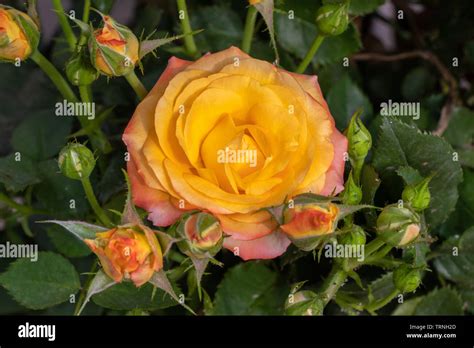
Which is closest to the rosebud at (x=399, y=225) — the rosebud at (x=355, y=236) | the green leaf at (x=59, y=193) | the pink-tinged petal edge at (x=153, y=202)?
the rosebud at (x=355, y=236)

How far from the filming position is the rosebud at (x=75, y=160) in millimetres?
467

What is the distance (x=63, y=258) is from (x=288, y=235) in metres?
0.20

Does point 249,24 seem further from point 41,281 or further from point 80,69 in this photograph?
point 41,281

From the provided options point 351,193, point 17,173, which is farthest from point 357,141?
point 17,173

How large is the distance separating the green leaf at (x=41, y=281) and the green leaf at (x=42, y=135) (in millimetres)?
92

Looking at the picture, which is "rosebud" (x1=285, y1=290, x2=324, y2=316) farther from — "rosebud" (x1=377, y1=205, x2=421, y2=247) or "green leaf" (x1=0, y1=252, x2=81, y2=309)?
"green leaf" (x1=0, y1=252, x2=81, y2=309)

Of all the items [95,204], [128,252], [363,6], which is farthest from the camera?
[363,6]

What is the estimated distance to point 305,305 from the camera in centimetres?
47

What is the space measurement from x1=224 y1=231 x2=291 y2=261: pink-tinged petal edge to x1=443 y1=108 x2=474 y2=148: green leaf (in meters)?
0.25

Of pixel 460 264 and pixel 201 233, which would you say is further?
pixel 460 264

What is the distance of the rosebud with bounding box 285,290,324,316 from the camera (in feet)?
1.53

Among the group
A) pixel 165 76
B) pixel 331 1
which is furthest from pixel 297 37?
pixel 165 76

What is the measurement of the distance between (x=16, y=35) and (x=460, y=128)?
0.37m

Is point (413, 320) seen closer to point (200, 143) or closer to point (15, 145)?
point (200, 143)
